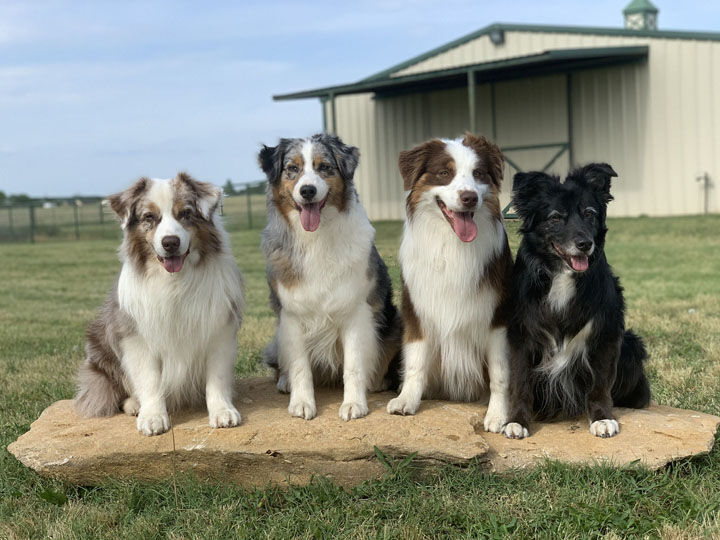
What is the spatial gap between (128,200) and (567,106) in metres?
19.6

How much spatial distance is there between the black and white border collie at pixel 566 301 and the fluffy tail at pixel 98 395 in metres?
2.61

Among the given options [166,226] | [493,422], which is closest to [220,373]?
[166,226]

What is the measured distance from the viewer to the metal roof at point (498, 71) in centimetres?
1931

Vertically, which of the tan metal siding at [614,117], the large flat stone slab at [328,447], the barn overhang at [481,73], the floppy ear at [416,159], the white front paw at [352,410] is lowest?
the large flat stone slab at [328,447]

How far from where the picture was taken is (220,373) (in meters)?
4.64

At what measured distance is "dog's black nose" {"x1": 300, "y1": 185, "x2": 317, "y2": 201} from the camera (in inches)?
170

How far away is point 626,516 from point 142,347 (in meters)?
2.92

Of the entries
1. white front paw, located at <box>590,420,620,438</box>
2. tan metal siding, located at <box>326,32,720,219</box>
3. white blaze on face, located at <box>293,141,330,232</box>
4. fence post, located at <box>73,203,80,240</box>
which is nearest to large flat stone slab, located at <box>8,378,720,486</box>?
white front paw, located at <box>590,420,620,438</box>

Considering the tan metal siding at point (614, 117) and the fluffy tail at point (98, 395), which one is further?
the tan metal siding at point (614, 117)

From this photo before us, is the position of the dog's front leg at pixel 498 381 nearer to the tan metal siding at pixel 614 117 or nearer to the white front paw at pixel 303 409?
the white front paw at pixel 303 409

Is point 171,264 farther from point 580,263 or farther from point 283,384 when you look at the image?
point 580,263

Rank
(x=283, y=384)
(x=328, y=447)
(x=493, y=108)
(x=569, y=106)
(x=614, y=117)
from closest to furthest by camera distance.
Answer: (x=328, y=447) → (x=283, y=384) → (x=614, y=117) → (x=569, y=106) → (x=493, y=108)

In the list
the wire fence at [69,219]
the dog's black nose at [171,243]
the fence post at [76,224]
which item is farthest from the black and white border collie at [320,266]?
the fence post at [76,224]

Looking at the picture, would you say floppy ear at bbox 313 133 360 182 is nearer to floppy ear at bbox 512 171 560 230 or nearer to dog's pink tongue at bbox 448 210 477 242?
dog's pink tongue at bbox 448 210 477 242
